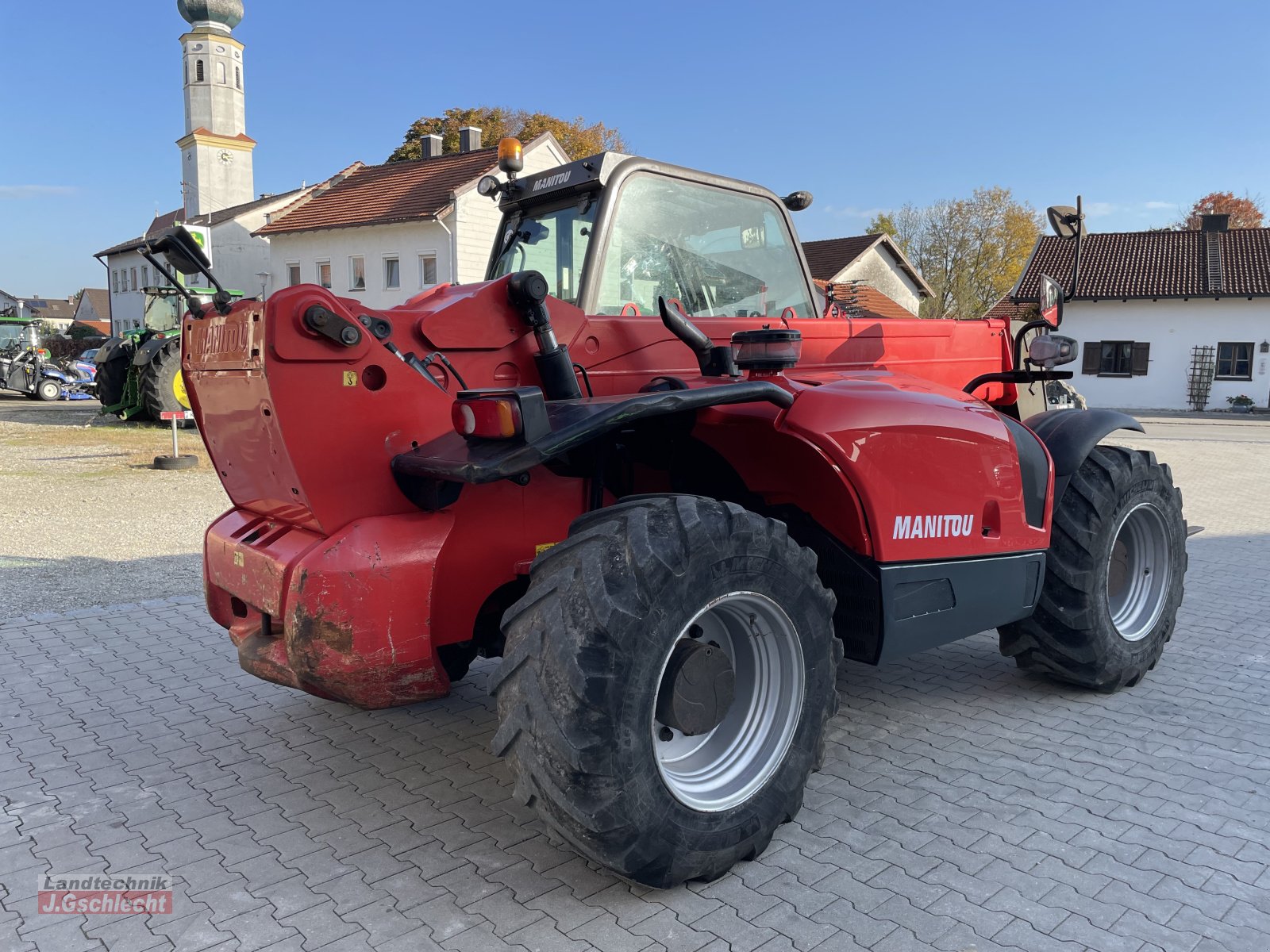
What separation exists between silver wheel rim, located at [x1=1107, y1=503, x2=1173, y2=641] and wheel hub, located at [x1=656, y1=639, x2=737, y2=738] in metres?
2.62

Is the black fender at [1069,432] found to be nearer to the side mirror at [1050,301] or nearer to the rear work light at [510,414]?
the side mirror at [1050,301]

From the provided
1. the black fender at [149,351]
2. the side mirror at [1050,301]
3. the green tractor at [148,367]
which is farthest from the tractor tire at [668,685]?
the black fender at [149,351]

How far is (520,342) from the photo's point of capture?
125 inches

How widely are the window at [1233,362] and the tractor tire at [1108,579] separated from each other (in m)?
Answer: 34.6

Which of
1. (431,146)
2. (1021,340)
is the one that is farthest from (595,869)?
(431,146)

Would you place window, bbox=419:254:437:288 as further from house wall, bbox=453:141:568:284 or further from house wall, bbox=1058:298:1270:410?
house wall, bbox=1058:298:1270:410

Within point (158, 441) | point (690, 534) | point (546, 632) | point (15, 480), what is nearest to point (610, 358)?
point (690, 534)

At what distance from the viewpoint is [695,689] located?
2.82 m

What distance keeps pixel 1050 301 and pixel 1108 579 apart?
1351mm

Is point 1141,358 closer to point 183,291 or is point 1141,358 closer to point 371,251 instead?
→ point 371,251

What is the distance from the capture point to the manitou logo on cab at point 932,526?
129 inches

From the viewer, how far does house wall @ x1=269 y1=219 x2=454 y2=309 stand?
105ft

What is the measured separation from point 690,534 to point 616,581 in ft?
0.87

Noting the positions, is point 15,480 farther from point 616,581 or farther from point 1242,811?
point 1242,811
